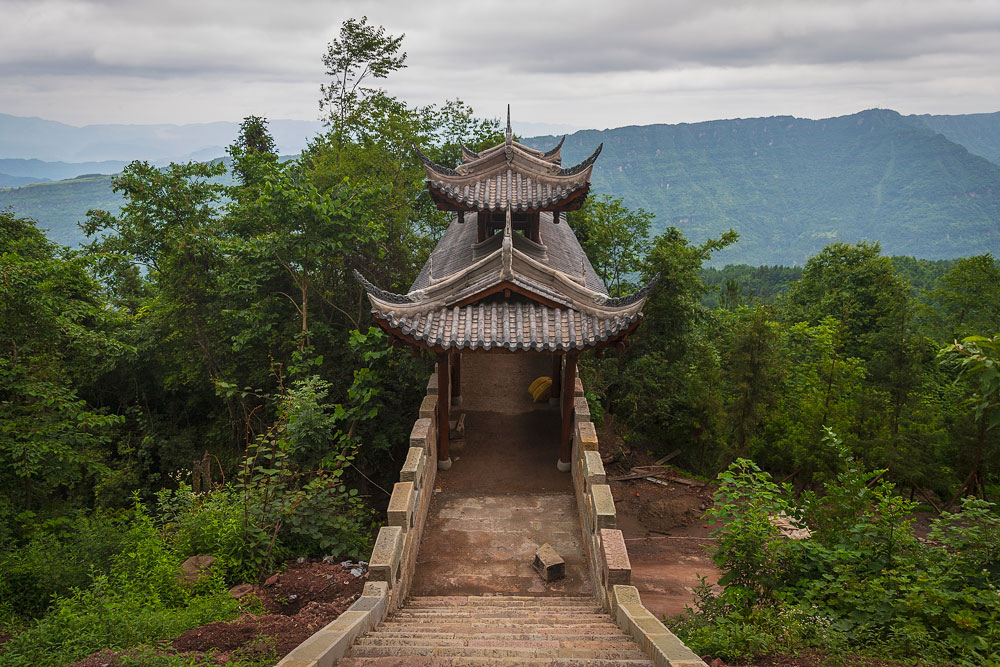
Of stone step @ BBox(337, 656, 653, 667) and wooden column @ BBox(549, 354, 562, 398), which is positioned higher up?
wooden column @ BBox(549, 354, 562, 398)

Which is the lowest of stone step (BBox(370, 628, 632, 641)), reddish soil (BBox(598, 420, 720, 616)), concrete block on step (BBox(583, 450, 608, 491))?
reddish soil (BBox(598, 420, 720, 616))

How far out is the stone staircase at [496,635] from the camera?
5.29 meters

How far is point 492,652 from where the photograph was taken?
541cm

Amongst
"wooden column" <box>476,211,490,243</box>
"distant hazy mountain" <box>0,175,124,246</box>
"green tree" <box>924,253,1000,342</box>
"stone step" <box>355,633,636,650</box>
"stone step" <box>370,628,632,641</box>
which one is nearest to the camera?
"stone step" <box>355,633,636,650</box>

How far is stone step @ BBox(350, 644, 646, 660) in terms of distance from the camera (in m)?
5.40

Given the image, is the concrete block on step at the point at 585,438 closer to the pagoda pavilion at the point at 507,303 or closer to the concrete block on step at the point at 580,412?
the concrete block on step at the point at 580,412

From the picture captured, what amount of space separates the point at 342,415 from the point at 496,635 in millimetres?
6871

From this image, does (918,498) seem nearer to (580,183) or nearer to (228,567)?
(580,183)

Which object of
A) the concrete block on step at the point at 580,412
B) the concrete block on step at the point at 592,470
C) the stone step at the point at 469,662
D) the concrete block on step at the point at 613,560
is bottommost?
the concrete block on step at the point at 613,560

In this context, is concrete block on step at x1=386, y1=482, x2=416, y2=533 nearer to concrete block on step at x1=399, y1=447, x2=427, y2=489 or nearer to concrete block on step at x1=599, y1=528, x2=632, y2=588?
concrete block on step at x1=399, y1=447, x2=427, y2=489

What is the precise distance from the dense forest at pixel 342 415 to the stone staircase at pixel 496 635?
3.53 ft

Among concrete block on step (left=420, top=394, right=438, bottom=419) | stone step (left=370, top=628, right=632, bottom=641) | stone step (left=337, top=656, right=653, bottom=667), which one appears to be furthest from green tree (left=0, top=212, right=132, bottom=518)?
stone step (left=337, top=656, right=653, bottom=667)

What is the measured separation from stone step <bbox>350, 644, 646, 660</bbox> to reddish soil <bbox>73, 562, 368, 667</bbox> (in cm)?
111

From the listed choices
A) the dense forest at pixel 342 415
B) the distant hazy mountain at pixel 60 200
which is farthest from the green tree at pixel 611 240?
the distant hazy mountain at pixel 60 200
